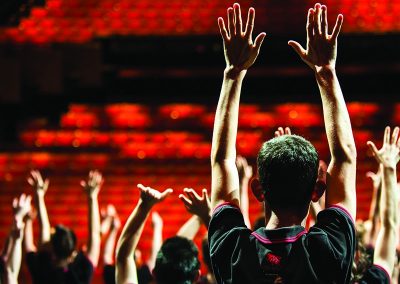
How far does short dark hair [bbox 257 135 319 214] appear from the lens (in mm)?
1686

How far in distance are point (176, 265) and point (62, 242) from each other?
4.80 feet

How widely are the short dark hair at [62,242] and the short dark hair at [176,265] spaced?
1355 millimetres

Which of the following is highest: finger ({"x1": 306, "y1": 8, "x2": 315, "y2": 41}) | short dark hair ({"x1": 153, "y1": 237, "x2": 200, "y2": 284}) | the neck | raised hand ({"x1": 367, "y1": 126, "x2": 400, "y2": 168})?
finger ({"x1": 306, "y1": 8, "x2": 315, "y2": 41})

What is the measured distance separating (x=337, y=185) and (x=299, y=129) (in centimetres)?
757

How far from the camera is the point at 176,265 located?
7.64ft

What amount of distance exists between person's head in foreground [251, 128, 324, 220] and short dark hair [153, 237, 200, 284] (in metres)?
0.70

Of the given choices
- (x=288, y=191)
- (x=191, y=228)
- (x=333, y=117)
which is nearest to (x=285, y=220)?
(x=288, y=191)

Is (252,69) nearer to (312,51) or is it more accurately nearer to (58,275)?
(58,275)

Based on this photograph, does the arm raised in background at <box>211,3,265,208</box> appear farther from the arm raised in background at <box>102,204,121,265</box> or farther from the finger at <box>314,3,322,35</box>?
the arm raised in background at <box>102,204,121,265</box>

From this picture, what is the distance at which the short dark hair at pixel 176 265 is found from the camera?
232 cm

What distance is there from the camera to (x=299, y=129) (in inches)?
364

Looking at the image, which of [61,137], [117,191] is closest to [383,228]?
[117,191]

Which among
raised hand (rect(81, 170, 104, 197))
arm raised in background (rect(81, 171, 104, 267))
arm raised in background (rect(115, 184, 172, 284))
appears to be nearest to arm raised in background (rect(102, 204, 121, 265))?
arm raised in background (rect(81, 171, 104, 267))

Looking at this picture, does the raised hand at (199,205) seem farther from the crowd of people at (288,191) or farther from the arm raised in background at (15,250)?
the arm raised in background at (15,250)
